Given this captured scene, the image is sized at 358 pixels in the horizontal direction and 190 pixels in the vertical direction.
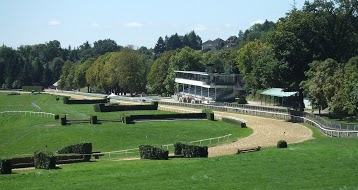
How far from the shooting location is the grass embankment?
85.5 ft

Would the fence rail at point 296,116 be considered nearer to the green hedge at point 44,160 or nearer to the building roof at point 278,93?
the building roof at point 278,93

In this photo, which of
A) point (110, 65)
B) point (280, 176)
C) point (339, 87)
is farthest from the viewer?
point (110, 65)

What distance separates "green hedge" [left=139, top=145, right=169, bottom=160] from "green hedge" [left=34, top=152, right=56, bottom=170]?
22.7ft

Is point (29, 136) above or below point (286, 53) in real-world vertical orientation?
below

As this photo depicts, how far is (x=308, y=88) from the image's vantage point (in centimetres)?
6519

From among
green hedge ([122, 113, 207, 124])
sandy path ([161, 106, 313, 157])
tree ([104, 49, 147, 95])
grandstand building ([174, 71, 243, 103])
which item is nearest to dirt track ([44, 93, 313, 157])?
sandy path ([161, 106, 313, 157])

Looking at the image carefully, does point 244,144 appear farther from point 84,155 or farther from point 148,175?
point 148,175

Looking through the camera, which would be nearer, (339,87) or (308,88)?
(339,87)

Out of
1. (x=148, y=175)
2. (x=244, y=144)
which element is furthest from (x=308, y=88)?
(x=148, y=175)

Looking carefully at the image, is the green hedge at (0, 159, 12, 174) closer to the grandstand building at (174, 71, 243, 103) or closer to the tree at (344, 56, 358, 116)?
the tree at (344, 56, 358, 116)

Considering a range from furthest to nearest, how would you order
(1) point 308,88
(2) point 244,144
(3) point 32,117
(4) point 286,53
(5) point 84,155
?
1. (3) point 32,117
2. (4) point 286,53
3. (1) point 308,88
4. (2) point 244,144
5. (5) point 84,155

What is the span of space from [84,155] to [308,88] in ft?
120

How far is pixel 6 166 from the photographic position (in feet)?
103

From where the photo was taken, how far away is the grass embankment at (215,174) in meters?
26.1
